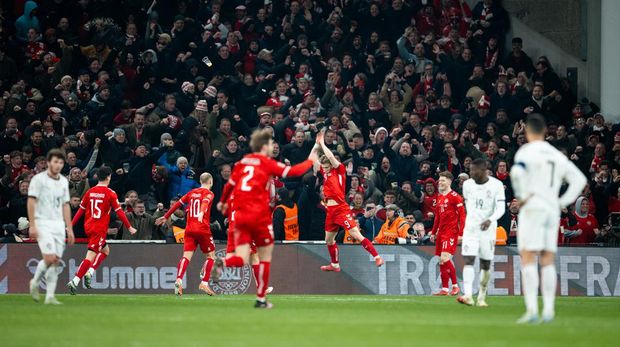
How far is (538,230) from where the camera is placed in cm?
1362

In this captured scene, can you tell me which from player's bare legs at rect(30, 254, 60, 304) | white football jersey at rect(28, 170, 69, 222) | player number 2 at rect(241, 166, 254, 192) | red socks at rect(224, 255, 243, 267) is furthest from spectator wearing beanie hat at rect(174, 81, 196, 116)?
red socks at rect(224, 255, 243, 267)

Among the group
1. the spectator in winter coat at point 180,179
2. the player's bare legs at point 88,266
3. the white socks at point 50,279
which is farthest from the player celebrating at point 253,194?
the spectator in winter coat at point 180,179

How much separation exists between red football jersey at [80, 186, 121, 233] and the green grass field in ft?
11.1

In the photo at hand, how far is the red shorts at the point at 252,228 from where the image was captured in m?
16.4

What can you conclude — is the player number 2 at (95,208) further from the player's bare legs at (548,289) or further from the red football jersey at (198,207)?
the player's bare legs at (548,289)

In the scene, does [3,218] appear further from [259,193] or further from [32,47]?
[259,193]

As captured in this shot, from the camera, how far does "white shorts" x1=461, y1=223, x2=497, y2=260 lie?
18984mm

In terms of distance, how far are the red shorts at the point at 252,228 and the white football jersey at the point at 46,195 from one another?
3.22 meters

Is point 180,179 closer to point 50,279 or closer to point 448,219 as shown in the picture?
point 448,219

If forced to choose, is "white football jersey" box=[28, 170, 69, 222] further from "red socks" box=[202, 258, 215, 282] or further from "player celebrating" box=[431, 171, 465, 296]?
"player celebrating" box=[431, 171, 465, 296]

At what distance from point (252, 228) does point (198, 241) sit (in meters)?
6.66

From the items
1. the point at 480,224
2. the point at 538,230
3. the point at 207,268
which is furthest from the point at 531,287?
the point at 207,268

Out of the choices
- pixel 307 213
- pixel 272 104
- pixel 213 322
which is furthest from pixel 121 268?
pixel 213 322

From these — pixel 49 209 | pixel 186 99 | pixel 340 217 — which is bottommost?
pixel 49 209
